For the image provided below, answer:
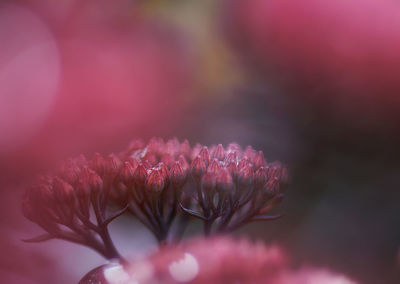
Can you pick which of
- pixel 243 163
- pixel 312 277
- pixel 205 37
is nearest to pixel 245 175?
pixel 243 163

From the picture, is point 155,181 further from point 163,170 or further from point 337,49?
point 337,49

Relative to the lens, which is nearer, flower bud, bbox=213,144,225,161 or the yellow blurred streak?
flower bud, bbox=213,144,225,161

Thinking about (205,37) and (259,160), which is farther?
(205,37)

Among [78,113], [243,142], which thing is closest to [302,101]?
[243,142]

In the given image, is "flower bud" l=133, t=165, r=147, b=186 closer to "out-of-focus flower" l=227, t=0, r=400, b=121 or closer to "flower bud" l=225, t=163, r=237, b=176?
"flower bud" l=225, t=163, r=237, b=176

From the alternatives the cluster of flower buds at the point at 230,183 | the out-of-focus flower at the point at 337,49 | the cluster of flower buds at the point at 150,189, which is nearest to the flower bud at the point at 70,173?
the cluster of flower buds at the point at 150,189

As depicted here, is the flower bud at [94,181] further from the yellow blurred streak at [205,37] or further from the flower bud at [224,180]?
the yellow blurred streak at [205,37]

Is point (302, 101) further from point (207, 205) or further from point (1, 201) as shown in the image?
point (1, 201)

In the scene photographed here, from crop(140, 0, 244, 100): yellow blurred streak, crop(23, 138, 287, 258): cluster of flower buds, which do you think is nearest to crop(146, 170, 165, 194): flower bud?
crop(23, 138, 287, 258): cluster of flower buds
